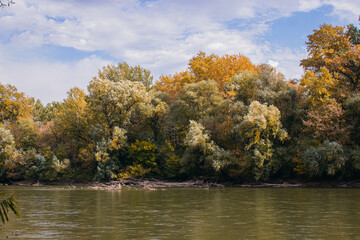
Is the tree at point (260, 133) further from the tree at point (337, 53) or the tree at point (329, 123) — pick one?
the tree at point (337, 53)

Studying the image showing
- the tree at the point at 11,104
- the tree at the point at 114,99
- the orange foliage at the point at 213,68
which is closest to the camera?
the tree at the point at 114,99

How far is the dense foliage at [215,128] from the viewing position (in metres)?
45.0

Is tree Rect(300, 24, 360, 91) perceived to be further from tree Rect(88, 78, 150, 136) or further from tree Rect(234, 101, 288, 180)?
tree Rect(88, 78, 150, 136)

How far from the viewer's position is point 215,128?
52.0 meters

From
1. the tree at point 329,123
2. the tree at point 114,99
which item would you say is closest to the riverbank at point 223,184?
the tree at point 329,123

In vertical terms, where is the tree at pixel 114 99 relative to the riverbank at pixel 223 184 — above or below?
above

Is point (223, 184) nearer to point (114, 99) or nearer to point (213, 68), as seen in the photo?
point (114, 99)

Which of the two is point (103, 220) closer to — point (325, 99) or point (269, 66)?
point (325, 99)

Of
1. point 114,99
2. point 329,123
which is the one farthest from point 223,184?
point 114,99

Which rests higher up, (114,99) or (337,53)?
(337,53)

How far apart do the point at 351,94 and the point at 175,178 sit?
81.7 ft

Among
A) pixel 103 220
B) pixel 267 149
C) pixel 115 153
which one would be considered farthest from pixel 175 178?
pixel 103 220

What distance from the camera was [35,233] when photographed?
13781mm

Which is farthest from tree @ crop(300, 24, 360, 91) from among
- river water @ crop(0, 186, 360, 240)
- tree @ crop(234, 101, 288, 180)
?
river water @ crop(0, 186, 360, 240)
